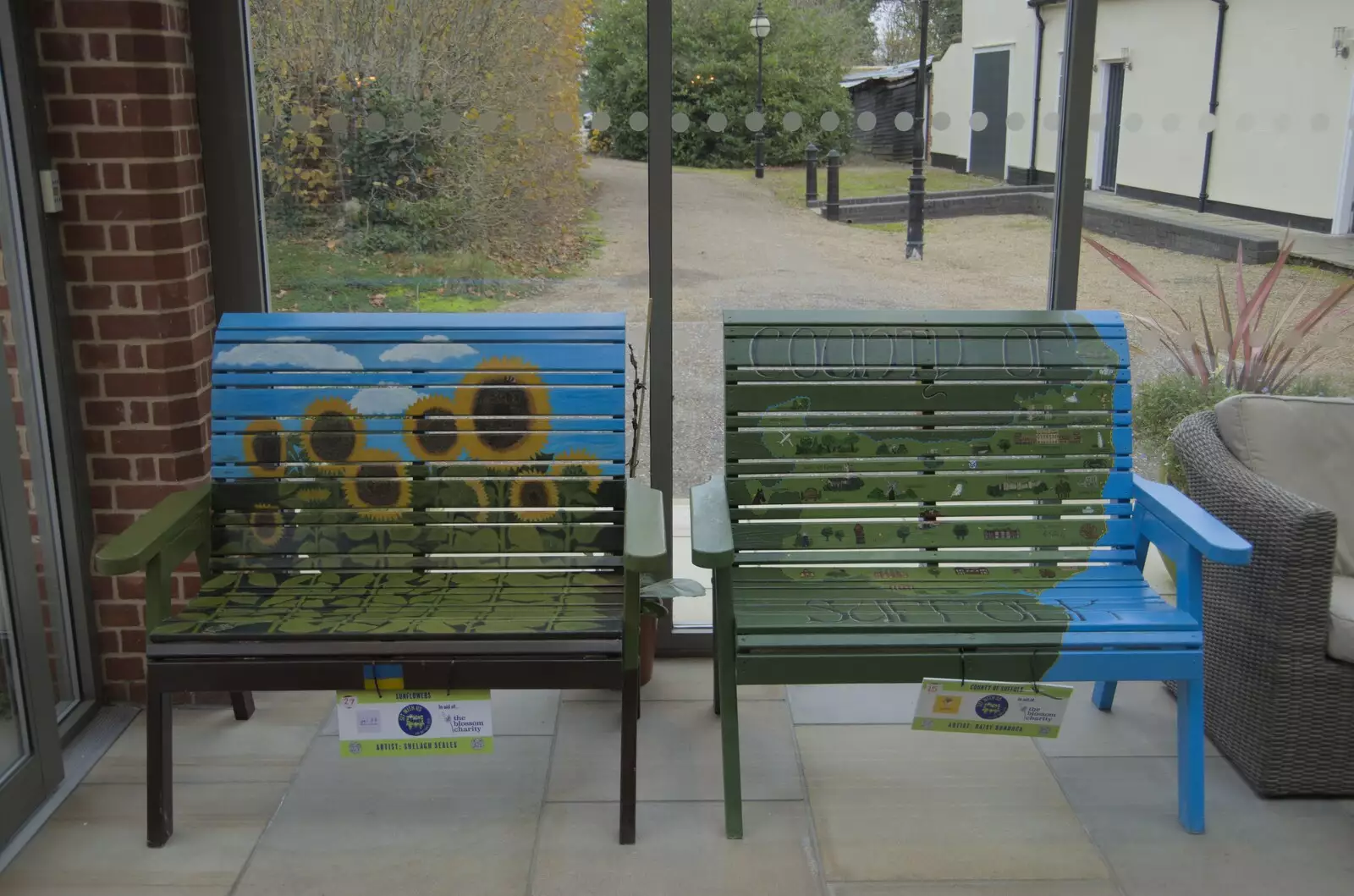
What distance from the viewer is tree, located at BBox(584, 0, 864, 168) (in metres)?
3.15

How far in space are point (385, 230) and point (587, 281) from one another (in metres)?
0.55

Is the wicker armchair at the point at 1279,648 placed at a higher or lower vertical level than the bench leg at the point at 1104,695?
higher

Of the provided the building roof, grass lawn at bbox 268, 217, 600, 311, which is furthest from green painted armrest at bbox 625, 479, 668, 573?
the building roof

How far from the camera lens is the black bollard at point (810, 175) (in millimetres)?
3264

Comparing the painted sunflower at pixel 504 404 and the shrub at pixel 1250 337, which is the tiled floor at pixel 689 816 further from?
the shrub at pixel 1250 337

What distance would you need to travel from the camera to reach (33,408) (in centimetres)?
291

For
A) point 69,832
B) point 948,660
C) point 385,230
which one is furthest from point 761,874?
point 385,230

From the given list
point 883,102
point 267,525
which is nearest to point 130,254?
point 267,525

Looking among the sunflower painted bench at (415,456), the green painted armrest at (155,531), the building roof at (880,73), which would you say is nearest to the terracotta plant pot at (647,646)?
the sunflower painted bench at (415,456)

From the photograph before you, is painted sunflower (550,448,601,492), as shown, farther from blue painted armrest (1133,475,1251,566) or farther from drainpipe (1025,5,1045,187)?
drainpipe (1025,5,1045,187)

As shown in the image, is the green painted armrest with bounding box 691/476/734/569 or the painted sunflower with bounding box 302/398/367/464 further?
the painted sunflower with bounding box 302/398/367/464

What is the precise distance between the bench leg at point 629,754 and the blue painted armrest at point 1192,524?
1.22 m

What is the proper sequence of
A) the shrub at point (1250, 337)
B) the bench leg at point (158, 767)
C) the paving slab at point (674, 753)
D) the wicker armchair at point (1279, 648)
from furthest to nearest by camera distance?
the shrub at point (1250, 337), the paving slab at point (674, 753), the wicker armchair at point (1279, 648), the bench leg at point (158, 767)

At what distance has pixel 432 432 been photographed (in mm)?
2969
